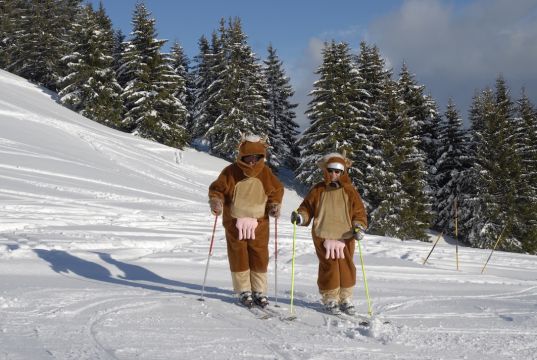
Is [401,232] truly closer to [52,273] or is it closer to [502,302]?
[502,302]

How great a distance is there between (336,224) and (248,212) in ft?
3.16

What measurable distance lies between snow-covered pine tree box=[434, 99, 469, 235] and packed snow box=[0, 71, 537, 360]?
22.0 metres

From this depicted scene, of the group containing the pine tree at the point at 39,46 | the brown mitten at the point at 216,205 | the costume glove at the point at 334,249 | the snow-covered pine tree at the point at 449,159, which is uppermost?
the pine tree at the point at 39,46

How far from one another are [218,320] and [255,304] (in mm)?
770

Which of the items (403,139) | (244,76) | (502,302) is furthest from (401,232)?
(502,302)

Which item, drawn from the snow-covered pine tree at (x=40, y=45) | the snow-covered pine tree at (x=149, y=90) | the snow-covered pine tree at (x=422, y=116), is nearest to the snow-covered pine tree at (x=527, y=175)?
the snow-covered pine tree at (x=422, y=116)

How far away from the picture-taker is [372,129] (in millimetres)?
30375

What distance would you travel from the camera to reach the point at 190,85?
164 ft

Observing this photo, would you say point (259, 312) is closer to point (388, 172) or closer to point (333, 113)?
point (388, 172)

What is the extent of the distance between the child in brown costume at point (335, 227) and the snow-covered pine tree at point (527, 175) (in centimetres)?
2730

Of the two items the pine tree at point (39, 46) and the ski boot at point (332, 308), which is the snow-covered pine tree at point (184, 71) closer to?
the pine tree at point (39, 46)

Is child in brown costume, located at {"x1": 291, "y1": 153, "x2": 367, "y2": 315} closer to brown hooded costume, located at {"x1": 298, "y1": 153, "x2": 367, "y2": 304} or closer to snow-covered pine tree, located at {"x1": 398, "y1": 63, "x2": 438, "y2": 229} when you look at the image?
brown hooded costume, located at {"x1": 298, "y1": 153, "x2": 367, "y2": 304}

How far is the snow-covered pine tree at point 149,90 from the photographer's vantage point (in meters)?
32.1

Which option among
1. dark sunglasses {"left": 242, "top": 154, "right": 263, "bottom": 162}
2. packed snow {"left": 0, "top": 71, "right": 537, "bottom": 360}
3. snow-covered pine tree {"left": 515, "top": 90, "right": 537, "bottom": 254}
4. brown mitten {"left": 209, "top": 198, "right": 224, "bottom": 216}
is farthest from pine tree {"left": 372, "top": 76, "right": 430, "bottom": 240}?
brown mitten {"left": 209, "top": 198, "right": 224, "bottom": 216}
